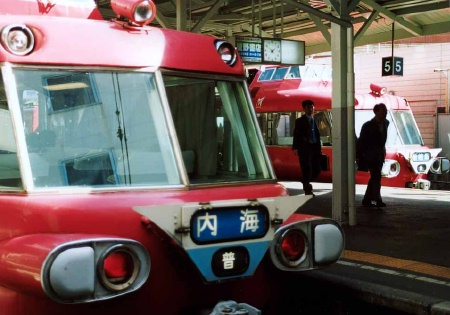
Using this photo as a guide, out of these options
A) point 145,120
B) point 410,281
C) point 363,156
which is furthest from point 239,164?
point 363,156

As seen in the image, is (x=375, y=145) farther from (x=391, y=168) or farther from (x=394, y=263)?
(x=391, y=168)

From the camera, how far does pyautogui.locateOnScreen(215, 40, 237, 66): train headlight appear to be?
4.46 m

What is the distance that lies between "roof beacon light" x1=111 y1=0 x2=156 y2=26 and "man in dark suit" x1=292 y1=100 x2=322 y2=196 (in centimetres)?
720

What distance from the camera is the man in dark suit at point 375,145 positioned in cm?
1026

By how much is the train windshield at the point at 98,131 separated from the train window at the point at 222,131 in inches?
0.6

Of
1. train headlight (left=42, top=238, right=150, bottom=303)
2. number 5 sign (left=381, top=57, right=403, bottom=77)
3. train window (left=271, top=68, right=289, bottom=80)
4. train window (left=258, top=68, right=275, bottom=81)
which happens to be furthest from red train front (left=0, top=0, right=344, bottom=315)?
train window (left=258, top=68, right=275, bottom=81)

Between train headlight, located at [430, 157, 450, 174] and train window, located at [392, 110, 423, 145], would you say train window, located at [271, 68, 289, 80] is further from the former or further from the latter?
train headlight, located at [430, 157, 450, 174]

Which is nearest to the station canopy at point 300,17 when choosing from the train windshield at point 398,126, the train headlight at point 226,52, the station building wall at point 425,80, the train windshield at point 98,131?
the train windshield at point 398,126

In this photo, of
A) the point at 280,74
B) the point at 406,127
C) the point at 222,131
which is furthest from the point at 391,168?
the point at 222,131

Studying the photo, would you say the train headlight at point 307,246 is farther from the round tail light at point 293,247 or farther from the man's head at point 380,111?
the man's head at point 380,111

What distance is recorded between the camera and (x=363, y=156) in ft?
34.3

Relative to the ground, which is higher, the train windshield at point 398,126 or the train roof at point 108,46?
the train roof at point 108,46

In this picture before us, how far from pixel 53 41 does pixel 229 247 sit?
1.64 meters

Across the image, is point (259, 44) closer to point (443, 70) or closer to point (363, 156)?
point (363, 156)
